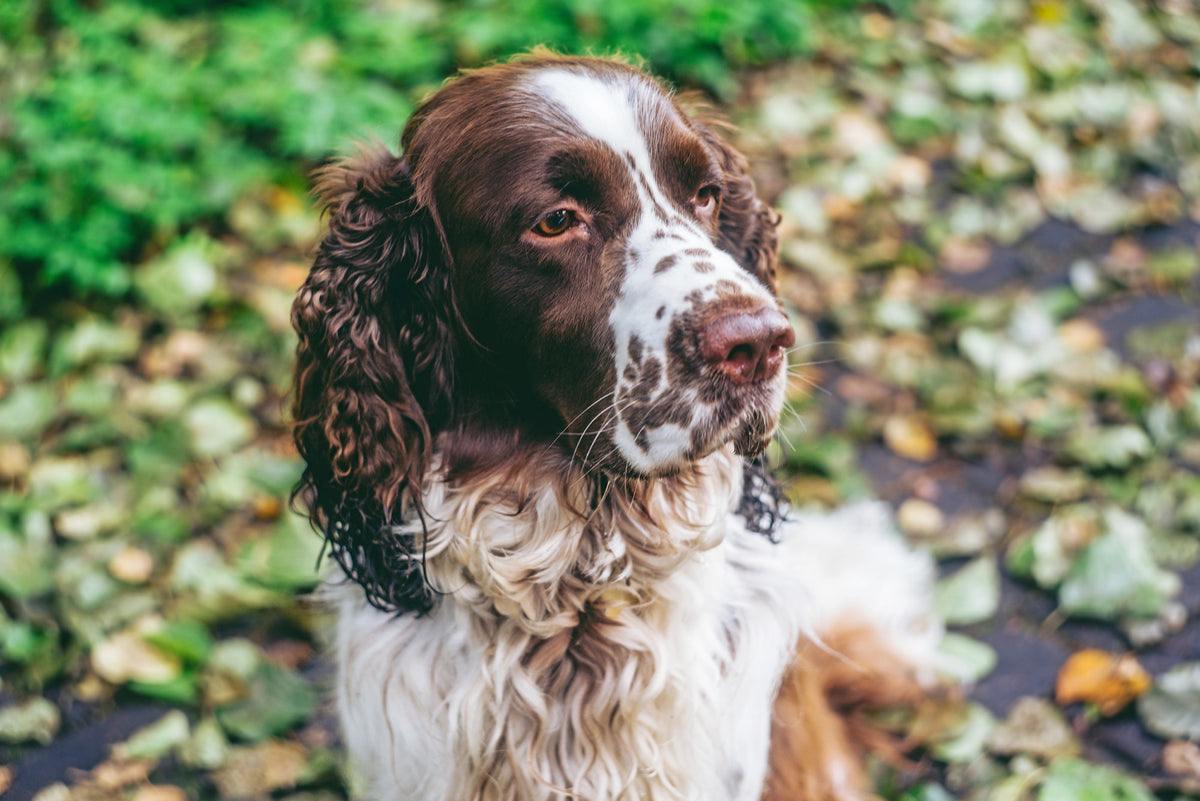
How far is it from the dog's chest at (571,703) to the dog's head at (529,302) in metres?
0.28

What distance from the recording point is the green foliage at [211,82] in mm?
4488

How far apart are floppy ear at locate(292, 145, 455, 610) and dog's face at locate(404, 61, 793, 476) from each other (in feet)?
0.30

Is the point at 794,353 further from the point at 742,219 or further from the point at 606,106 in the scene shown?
the point at 606,106

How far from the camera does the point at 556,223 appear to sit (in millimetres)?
2164

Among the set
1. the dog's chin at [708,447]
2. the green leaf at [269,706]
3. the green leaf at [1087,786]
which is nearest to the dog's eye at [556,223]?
the dog's chin at [708,447]

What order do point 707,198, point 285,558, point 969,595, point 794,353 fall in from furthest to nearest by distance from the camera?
point 794,353
point 285,558
point 969,595
point 707,198

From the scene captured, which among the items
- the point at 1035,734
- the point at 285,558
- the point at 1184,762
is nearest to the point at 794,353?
the point at 1035,734

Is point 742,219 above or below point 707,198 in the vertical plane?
below

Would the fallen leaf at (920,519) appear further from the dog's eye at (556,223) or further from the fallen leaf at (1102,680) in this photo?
the dog's eye at (556,223)

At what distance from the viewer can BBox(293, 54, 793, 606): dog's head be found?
79.3 inches

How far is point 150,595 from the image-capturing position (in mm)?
3574

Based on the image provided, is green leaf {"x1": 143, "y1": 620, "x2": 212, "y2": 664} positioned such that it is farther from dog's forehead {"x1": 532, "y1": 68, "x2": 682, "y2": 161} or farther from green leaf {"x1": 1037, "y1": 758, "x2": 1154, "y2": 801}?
green leaf {"x1": 1037, "y1": 758, "x2": 1154, "y2": 801}

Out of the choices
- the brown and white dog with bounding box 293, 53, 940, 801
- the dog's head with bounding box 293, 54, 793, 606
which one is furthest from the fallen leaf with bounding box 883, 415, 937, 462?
the dog's head with bounding box 293, 54, 793, 606

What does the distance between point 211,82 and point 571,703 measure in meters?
4.07
